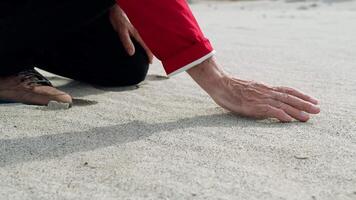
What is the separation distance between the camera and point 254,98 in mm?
1698

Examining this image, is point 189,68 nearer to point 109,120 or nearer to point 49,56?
point 109,120

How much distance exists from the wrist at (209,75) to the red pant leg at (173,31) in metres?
0.07

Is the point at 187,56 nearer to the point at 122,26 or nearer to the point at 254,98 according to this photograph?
the point at 254,98

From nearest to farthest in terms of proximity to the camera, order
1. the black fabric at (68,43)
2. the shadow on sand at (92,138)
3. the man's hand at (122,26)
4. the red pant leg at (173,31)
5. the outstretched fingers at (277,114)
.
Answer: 1. the shadow on sand at (92,138)
2. the red pant leg at (173,31)
3. the outstretched fingers at (277,114)
4. the black fabric at (68,43)
5. the man's hand at (122,26)

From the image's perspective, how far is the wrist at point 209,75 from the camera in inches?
64.9

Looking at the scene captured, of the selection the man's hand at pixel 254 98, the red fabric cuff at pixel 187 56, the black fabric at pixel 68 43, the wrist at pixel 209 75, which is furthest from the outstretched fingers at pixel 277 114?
the black fabric at pixel 68 43

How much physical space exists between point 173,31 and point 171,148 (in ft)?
1.04

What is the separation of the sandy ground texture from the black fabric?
8cm

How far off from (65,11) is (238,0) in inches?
412

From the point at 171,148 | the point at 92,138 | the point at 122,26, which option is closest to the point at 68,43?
the point at 122,26

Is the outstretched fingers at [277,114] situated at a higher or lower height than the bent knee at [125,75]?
higher

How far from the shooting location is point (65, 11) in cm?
196

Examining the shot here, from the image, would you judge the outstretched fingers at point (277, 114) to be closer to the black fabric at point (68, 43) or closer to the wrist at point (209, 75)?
the wrist at point (209, 75)

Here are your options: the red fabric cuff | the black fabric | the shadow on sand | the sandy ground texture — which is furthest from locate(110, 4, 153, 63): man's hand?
the red fabric cuff
